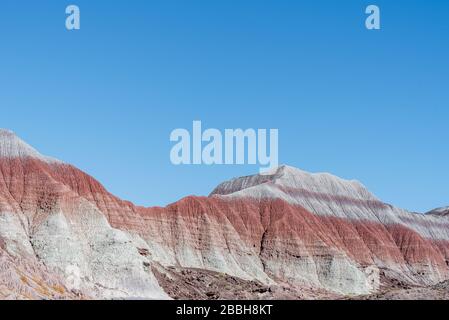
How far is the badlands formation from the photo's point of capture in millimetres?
98688

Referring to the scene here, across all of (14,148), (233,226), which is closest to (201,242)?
(233,226)

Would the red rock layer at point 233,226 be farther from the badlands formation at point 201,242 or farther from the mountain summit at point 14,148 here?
the mountain summit at point 14,148

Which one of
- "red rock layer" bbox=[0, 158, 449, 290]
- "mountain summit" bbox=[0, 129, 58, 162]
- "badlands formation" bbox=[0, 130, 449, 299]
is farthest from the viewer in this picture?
"mountain summit" bbox=[0, 129, 58, 162]

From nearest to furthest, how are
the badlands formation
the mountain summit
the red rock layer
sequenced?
1. the badlands formation
2. the red rock layer
3. the mountain summit

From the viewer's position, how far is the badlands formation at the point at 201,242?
9869 centimetres

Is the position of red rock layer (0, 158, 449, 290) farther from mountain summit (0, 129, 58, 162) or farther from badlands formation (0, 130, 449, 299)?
mountain summit (0, 129, 58, 162)

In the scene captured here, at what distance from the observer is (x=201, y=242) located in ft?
462

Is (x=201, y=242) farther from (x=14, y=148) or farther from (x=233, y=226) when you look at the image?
(x=14, y=148)

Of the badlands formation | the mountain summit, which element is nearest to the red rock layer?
the badlands formation

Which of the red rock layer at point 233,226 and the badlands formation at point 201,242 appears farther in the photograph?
the red rock layer at point 233,226

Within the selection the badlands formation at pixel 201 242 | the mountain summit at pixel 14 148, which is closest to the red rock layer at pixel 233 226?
the badlands formation at pixel 201 242
